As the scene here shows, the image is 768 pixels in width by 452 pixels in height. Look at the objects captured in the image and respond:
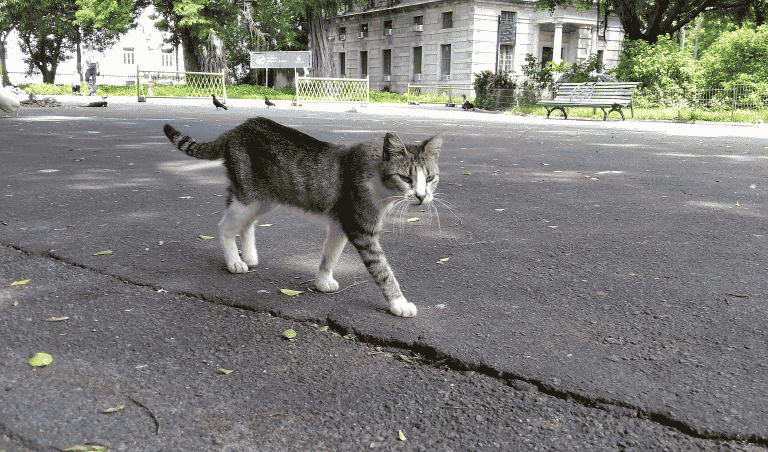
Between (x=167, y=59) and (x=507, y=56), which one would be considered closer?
(x=507, y=56)

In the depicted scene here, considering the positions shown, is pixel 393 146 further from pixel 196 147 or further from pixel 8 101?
pixel 8 101

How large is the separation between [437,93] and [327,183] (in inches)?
1490

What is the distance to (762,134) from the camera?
47.4 feet

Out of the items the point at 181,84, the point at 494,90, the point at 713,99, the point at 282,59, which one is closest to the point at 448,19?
the point at 282,59

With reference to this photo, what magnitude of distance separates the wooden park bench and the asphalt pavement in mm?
15181

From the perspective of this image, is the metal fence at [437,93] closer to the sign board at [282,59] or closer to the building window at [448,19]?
the building window at [448,19]

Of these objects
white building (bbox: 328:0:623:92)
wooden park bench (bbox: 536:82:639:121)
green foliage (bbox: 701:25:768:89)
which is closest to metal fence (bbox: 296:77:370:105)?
wooden park bench (bbox: 536:82:639:121)


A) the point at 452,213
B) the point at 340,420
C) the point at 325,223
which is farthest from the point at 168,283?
the point at 452,213

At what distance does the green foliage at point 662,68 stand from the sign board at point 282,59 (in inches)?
540

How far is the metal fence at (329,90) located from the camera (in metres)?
28.6

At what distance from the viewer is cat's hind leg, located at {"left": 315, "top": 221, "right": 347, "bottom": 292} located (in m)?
3.16

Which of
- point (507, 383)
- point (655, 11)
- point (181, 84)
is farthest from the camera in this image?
point (181, 84)

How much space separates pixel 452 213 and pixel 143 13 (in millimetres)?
40656

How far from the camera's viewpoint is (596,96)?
20.7 m
